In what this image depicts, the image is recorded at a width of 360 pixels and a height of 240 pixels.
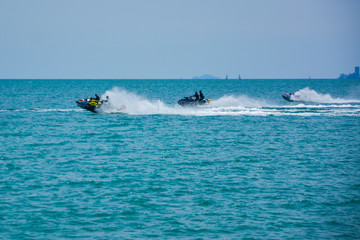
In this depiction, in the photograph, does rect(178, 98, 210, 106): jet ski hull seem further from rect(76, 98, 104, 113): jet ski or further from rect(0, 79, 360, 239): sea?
rect(0, 79, 360, 239): sea

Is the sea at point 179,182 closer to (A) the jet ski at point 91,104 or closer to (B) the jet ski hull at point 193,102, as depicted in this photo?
(A) the jet ski at point 91,104

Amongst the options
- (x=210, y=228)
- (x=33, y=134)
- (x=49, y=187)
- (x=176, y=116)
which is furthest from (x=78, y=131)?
(x=210, y=228)

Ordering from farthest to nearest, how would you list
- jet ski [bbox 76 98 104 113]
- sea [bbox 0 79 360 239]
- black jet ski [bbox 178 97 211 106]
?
1. black jet ski [bbox 178 97 211 106]
2. jet ski [bbox 76 98 104 113]
3. sea [bbox 0 79 360 239]

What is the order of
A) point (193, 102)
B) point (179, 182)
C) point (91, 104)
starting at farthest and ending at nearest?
point (193, 102) < point (91, 104) < point (179, 182)

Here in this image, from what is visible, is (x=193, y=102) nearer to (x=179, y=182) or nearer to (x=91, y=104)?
(x=91, y=104)

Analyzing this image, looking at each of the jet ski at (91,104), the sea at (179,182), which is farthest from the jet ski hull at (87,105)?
the sea at (179,182)

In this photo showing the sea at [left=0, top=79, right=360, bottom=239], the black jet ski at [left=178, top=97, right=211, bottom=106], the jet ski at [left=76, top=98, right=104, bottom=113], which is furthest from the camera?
the black jet ski at [left=178, top=97, right=211, bottom=106]

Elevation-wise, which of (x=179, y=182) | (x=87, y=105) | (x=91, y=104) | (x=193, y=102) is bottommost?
(x=179, y=182)

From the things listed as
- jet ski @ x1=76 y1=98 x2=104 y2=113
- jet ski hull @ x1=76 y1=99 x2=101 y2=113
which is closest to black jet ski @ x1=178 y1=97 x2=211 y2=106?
jet ski @ x1=76 y1=98 x2=104 y2=113

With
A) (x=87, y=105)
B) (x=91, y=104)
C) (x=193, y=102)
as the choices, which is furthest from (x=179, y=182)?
(x=193, y=102)

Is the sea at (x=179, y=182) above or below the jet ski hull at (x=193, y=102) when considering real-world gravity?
below

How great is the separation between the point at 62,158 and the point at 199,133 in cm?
1625

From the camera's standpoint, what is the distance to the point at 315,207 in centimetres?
1941

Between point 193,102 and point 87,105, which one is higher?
point 87,105
